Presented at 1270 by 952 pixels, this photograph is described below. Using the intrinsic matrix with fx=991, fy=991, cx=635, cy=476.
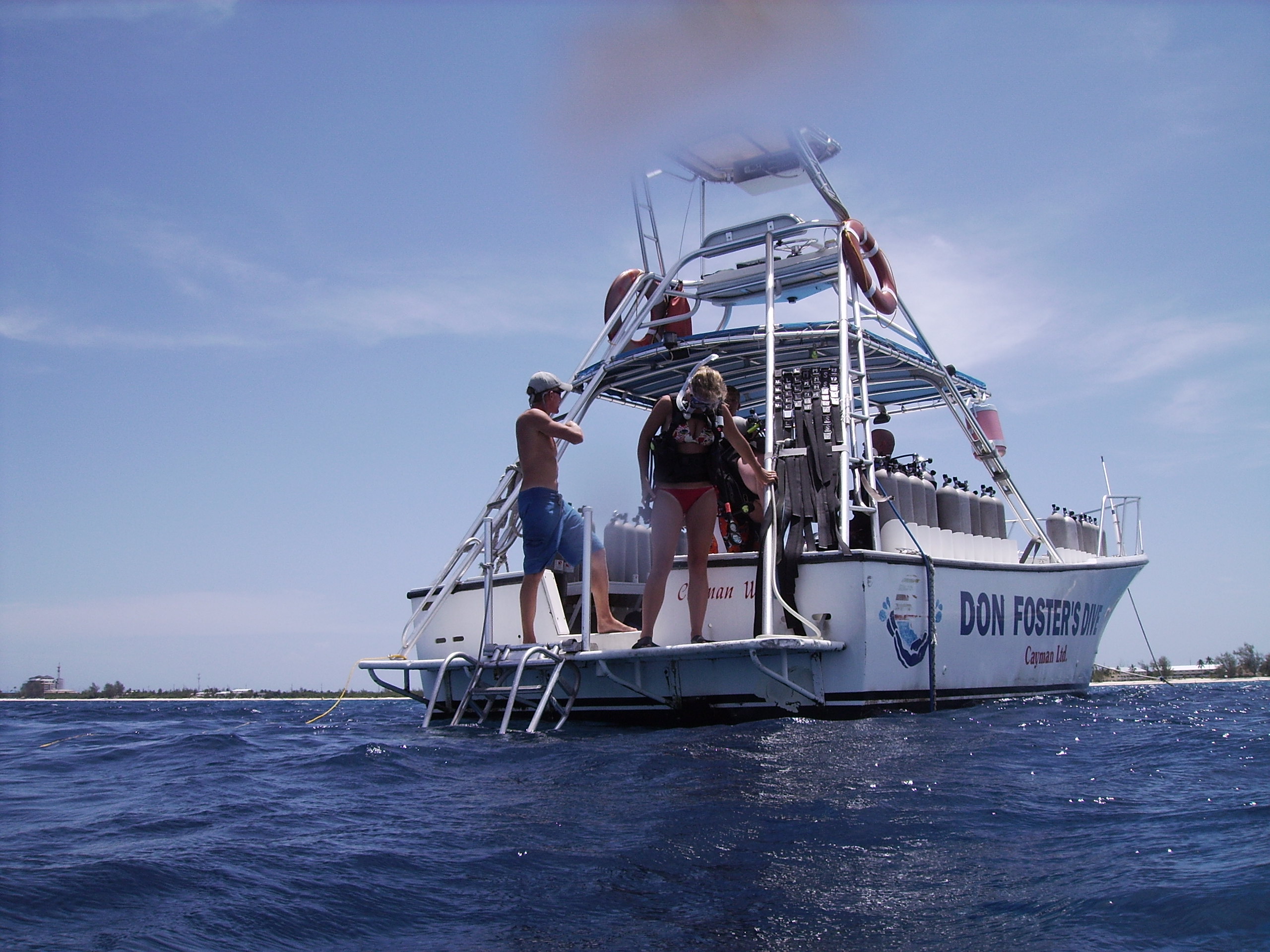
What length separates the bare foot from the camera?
6750 millimetres

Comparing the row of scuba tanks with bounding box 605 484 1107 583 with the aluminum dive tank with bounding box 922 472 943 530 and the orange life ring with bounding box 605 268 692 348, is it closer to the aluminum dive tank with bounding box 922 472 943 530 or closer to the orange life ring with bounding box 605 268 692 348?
the aluminum dive tank with bounding box 922 472 943 530

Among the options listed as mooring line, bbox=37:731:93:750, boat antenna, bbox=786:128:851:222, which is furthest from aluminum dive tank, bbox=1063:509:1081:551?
mooring line, bbox=37:731:93:750

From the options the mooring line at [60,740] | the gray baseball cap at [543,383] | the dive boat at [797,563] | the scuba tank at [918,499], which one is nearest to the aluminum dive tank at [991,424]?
the dive boat at [797,563]

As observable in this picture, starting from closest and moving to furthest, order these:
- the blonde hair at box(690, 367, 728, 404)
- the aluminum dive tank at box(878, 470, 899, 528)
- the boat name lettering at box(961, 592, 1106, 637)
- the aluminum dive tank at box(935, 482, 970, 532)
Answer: the blonde hair at box(690, 367, 728, 404) → the aluminum dive tank at box(878, 470, 899, 528) → the boat name lettering at box(961, 592, 1106, 637) → the aluminum dive tank at box(935, 482, 970, 532)

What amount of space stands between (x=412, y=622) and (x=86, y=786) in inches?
139

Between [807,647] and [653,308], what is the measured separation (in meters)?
4.27

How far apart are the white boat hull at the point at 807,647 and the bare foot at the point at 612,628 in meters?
0.07

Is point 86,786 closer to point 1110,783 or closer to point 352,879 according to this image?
point 352,879

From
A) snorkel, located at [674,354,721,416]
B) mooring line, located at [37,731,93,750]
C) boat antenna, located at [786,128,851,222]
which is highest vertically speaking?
boat antenna, located at [786,128,851,222]

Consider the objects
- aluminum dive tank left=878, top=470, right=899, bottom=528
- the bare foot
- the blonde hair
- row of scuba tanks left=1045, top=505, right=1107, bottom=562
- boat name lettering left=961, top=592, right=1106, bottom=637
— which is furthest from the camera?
row of scuba tanks left=1045, top=505, right=1107, bottom=562

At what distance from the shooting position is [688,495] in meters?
6.27

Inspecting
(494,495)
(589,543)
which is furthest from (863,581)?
(494,495)

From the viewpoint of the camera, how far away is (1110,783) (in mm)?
3713

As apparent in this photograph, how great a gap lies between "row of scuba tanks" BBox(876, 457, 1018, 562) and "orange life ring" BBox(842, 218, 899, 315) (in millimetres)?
1491
